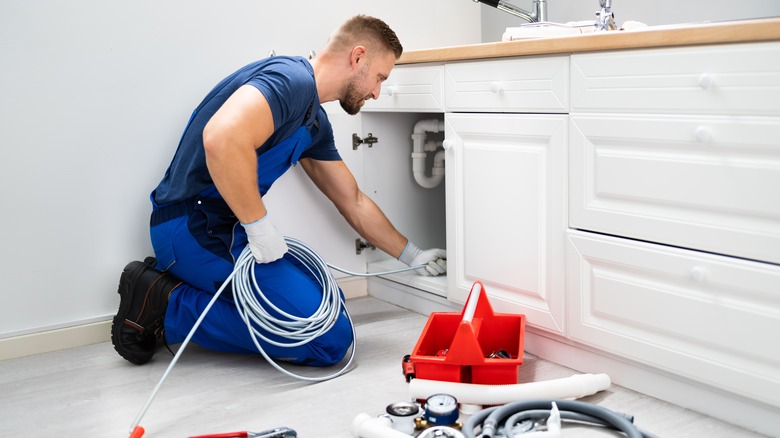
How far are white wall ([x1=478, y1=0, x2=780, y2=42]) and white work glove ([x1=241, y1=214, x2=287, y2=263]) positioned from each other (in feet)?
5.21

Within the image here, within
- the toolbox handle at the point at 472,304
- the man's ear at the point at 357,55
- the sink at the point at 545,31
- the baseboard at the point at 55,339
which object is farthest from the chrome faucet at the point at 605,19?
the baseboard at the point at 55,339

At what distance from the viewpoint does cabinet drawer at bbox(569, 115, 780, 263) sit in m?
1.76

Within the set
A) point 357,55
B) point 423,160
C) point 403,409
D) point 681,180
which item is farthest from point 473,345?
point 423,160

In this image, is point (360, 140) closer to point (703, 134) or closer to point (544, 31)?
point (544, 31)

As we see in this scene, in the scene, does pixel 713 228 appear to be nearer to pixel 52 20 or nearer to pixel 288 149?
pixel 288 149

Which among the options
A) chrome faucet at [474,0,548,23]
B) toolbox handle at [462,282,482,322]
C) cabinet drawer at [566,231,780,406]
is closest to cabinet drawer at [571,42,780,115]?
cabinet drawer at [566,231,780,406]

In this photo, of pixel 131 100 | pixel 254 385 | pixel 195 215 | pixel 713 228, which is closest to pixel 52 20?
pixel 131 100

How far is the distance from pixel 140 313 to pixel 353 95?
1.01 metres

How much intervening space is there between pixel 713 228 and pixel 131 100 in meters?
1.96

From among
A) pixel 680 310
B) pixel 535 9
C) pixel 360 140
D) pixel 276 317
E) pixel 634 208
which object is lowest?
pixel 276 317

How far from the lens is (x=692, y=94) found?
1.87 meters

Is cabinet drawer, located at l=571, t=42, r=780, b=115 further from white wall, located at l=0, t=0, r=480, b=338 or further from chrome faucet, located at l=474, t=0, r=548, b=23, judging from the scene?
white wall, located at l=0, t=0, r=480, b=338

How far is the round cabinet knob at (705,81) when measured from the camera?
181 cm

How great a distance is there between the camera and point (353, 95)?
2576 mm
